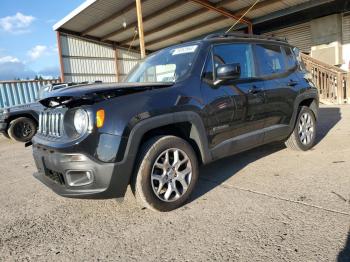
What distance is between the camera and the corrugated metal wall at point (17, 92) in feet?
46.9

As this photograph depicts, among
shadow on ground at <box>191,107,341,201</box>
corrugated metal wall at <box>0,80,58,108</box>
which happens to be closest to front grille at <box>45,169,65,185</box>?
shadow on ground at <box>191,107,341,201</box>

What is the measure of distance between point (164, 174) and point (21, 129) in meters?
7.22

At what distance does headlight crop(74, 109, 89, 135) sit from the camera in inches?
107

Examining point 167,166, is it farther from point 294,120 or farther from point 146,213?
point 294,120

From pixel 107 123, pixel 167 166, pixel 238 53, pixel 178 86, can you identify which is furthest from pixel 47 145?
pixel 238 53

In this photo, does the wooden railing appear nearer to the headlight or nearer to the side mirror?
the side mirror

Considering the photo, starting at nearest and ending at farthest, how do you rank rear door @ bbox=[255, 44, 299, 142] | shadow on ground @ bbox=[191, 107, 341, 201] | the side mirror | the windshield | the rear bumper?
the rear bumper < the side mirror < the windshield < shadow on ground @ bbox=[191, 107, 341, 201] < rear door @ bbox=[255, 44, 299, 142]

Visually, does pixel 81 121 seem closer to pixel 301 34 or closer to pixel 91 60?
pixel 301 34

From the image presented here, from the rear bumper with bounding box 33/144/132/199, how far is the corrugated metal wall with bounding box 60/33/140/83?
16.7 m

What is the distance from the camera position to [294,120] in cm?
481

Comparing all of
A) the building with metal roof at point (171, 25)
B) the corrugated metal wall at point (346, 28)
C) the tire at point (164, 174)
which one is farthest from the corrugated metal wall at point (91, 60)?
the tire at point (164, 174)

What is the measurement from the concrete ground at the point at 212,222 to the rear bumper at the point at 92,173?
396mm

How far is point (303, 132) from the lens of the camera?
5.14 metres

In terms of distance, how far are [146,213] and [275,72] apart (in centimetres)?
Result: 280
